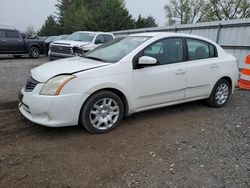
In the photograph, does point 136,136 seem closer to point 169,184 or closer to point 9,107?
point 169,184

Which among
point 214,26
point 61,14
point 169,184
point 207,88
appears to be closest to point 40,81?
point 169,184

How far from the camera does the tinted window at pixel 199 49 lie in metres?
4.91

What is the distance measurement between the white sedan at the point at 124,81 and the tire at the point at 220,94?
0.9 inches

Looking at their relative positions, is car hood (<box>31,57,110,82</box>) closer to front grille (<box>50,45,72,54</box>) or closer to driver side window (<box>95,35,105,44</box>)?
front grille (<box>50,45,72,54</box>)

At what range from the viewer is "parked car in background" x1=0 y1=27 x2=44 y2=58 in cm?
1523

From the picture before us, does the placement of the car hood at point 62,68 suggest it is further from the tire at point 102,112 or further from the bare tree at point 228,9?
the bare tree at point 228,9

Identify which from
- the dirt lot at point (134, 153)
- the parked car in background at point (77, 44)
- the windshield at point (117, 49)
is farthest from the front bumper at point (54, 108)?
the parked car in background at point (77, 44)

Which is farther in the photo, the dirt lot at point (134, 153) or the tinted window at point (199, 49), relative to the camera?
the tinted window at point (199, 49)

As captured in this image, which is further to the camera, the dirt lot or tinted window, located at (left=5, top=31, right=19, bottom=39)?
tinted window, located at (left=5, top=31, right=19, bottom=39)

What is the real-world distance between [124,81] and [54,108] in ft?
3.86

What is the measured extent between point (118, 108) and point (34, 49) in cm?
1476

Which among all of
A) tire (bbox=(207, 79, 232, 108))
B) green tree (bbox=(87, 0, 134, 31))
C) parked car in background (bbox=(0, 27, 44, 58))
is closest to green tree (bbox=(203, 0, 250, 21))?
green tree (bbox=(87, 0, 134, 31))

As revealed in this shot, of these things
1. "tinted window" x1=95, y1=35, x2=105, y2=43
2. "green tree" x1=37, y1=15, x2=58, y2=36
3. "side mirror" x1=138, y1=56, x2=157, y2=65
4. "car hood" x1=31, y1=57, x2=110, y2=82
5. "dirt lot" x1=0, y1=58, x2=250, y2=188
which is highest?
"green tree" x1=37, y1=15, x2=58, y2=36

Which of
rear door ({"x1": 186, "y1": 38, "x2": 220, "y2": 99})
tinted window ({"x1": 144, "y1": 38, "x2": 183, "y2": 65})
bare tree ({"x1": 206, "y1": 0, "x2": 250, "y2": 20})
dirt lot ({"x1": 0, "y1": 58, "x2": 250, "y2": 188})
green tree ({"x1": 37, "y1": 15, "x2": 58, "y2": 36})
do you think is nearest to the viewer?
dirt lot ({"x1": 0, "y1": 58, "x2": 250, "y2": 188})
